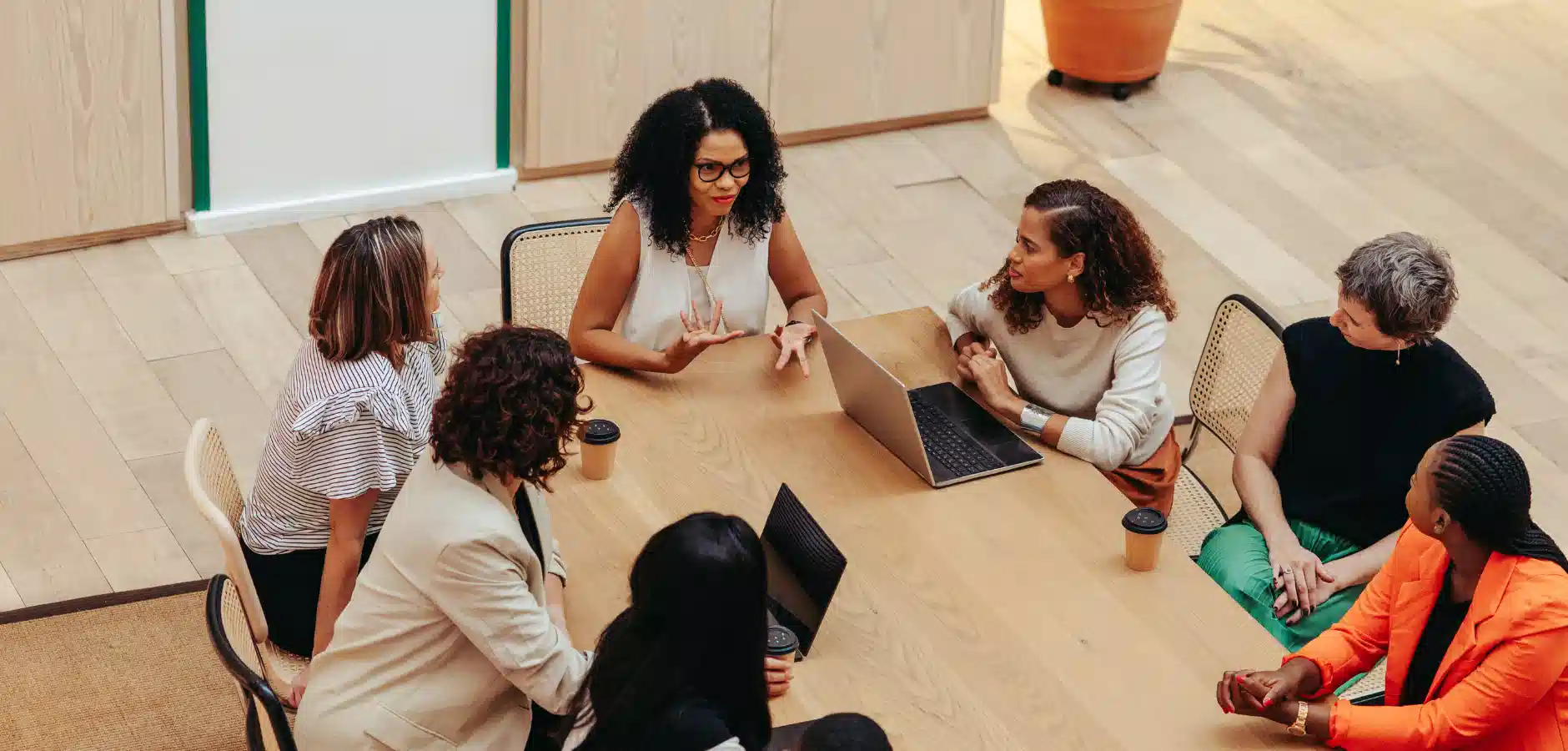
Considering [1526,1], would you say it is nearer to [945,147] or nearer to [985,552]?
[945,147]

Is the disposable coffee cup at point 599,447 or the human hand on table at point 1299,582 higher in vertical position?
the disposable coffee cup at point 599,447

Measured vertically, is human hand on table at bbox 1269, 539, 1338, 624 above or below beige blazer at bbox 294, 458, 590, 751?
below

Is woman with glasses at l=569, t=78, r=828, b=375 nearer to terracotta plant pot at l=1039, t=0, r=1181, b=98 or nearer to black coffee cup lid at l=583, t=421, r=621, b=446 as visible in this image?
black coffee cup lid at l=583, t=421, r=621, b=446

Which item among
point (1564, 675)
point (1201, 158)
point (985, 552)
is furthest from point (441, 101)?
point (1564, 675)

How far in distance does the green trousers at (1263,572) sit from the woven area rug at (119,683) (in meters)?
2.06

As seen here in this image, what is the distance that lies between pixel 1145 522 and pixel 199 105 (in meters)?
3.58

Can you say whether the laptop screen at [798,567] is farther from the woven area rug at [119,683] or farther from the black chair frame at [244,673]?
the woven area rug at [119,683]

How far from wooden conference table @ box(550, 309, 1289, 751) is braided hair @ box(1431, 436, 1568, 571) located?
1.32ft

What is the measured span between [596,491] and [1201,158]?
3.86m

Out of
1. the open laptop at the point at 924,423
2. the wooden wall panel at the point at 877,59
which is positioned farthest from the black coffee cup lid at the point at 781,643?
the wooden wall panel at the point at 877,59

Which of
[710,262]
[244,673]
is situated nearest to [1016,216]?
[710,262]

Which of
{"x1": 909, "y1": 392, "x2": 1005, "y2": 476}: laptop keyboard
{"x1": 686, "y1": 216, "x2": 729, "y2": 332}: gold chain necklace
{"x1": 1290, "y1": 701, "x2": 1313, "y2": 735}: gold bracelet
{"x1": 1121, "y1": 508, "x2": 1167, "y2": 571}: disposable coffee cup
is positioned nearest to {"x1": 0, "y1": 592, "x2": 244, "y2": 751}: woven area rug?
{"x1": 686, "y1": 216, "x2": 729, "y2": 332}: gold chain necklace

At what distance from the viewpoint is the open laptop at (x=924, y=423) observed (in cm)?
368

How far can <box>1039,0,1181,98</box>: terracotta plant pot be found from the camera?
7039 millimetres
